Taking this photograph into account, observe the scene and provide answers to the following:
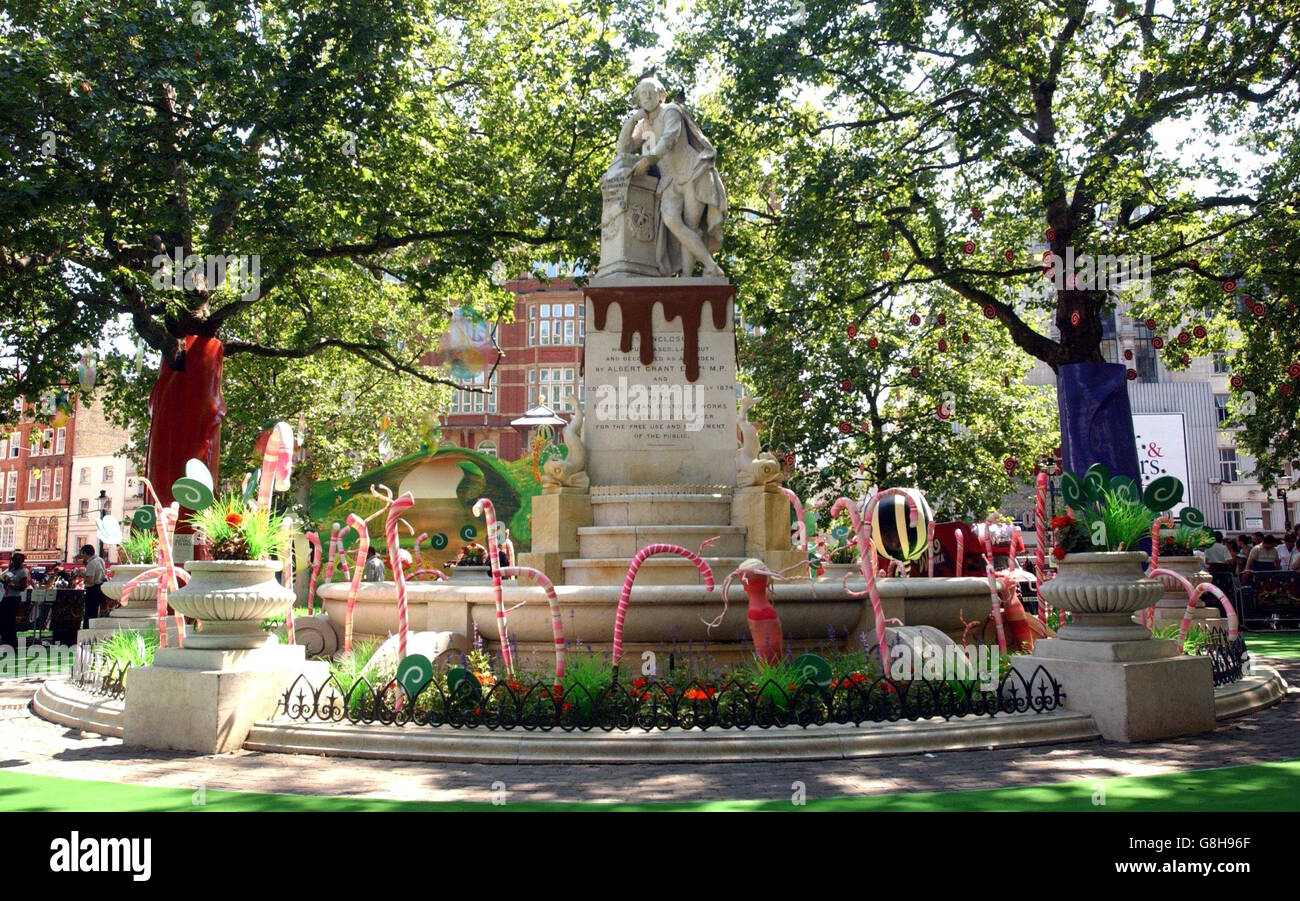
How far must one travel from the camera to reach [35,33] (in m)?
20.3

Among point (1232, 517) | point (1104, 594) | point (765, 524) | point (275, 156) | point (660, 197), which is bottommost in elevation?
point (1104, 594)

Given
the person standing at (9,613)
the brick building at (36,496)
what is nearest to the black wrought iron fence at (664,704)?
the person standing at (9,613)

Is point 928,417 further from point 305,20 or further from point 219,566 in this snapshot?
point 219,566

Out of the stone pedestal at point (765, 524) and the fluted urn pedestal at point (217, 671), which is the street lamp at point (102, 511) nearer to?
the fluted urn pedestal at point (217, 671)

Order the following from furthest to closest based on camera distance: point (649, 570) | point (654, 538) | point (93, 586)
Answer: point (93, 586) → point (654, 538) → point (649, 570)

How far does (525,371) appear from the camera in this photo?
68.8 metres

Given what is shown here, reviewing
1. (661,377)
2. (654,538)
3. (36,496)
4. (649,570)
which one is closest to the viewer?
(649,570)

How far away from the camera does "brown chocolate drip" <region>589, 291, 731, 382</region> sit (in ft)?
45.0

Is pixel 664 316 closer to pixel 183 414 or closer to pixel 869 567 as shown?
pixel 869 567

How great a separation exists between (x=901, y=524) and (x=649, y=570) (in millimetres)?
3309

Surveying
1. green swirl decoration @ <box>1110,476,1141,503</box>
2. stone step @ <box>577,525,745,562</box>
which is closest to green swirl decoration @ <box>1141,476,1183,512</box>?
green swirl decoration @ <box>1110,476,1141,503</box>

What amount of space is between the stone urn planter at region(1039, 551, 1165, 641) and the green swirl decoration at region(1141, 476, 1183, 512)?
2.44 feet

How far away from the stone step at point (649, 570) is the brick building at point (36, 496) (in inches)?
2721

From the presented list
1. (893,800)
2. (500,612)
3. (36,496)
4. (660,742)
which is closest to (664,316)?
(500,612)
